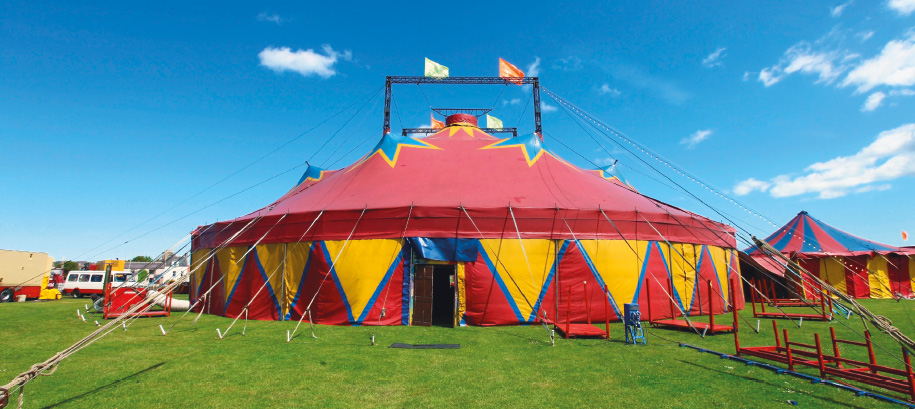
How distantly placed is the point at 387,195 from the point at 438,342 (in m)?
5.00

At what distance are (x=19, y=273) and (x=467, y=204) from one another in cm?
2476

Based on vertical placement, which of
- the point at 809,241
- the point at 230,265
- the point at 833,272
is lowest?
the point at 230,265

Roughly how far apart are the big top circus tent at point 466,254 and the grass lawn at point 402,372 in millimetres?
1442

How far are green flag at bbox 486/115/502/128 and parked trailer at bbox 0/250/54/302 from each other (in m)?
22.0

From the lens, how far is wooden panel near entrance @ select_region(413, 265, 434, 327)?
10.7 meters

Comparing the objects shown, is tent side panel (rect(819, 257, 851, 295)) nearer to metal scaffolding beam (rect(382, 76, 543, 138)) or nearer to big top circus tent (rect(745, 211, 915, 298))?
big top circus tent (rect(745, 211, 915, 298))

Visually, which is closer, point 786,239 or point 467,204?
point 467,204

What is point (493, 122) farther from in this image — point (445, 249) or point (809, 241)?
point (809, 241)

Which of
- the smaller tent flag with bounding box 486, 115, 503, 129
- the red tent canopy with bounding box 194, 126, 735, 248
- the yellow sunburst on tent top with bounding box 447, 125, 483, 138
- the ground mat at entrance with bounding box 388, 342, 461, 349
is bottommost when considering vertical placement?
the ground mat at entrance with bounding box 388, 342, 461, 349

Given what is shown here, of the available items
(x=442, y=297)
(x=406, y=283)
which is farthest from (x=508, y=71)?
(x=406, y=283)

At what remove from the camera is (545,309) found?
10.7 metres

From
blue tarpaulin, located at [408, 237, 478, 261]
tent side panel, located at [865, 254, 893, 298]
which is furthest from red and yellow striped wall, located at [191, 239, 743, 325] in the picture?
tent side panel, located at [865, 254, 893, 298]

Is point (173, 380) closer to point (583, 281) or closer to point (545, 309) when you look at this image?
point (545, 309)

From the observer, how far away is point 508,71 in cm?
1794
